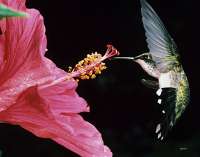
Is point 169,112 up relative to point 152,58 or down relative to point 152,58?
down

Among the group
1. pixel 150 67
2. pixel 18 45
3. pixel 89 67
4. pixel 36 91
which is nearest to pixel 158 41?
pixel 150 67

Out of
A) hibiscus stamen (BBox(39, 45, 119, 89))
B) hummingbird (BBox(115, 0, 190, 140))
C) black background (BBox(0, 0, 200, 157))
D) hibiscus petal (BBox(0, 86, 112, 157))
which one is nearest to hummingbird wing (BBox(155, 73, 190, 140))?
hummingbird (BBox(115, 0, 190, 140))

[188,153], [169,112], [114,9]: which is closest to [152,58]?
[169,112]

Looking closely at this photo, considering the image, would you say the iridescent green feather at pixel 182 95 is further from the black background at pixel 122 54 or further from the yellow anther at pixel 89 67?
the black background at pixel 122 54

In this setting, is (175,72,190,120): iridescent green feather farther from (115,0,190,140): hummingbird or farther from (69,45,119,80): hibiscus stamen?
(69,45,119,80): hibiscus stamen

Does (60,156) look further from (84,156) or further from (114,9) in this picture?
(84,156)

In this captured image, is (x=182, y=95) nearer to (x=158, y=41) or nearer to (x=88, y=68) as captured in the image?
(x=158, y=41)
